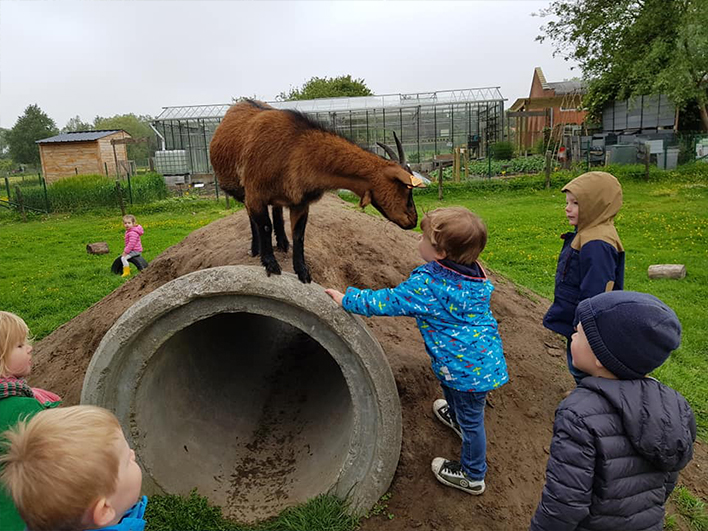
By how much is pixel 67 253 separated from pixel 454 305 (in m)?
11.3

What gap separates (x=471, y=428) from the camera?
3.04m

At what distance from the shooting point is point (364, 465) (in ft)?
10.8

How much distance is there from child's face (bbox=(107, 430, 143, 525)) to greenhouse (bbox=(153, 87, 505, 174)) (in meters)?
Result: 23.4

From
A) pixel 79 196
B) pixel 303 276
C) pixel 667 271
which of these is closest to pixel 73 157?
pixel 79 196

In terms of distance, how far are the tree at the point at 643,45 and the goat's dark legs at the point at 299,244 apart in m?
17.6

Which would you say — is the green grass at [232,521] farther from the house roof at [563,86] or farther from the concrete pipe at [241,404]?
the house roof at [563,86]

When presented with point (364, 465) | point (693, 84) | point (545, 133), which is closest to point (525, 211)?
point (693, 84)

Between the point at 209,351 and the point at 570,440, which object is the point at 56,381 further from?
the point at 570,440

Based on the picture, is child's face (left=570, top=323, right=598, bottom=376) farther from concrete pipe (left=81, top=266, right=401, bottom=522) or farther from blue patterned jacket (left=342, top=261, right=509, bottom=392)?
concrete pipe (left=81, top=266, right=401, bottom=522)

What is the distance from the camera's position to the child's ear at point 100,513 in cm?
152

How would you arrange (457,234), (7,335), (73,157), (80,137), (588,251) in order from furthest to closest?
1. (80,137)
2. (73,157)
3. (588,251)
4. (457,234)
5. (7,335)

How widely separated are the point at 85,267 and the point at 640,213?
1279 cm

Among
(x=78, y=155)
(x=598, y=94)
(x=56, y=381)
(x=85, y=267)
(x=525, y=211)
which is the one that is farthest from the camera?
(x=78, y=155)

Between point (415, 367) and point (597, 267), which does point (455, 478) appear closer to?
point (415, 367)
